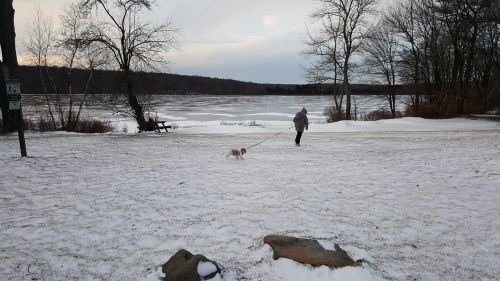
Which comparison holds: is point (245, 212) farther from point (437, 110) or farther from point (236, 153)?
point (437, 110)

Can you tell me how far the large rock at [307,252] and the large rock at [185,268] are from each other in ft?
3.34

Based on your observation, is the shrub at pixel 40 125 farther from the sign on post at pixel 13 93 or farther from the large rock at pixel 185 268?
the large rock at pixel 185 268

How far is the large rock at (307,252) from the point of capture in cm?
493

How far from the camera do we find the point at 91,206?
719 cm

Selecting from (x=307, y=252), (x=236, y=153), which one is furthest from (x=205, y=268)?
(x=236, y=153)

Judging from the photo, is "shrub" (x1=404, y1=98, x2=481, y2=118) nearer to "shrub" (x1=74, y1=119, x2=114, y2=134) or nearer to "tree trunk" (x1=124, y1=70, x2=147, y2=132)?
"tree trunk" (x1=124, y1=70, x2=147, y2=132)

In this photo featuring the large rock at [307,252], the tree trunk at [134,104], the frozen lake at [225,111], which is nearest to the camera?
the large rock at [307,252]

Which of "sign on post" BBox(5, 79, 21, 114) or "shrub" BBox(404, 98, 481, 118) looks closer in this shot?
"sign on post" BBox(5, 79, 21, 114)

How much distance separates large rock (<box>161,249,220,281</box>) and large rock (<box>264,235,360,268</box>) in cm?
102

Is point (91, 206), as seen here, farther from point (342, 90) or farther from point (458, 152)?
point (342, 90)

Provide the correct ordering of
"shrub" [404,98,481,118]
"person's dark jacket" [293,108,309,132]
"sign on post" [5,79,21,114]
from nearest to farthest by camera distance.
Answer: "sign on post" [5,79,21,114], "person's dark jacket" [293,108,309,132], "shrub" [404,98,481,118]

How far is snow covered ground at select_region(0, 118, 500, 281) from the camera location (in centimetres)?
500

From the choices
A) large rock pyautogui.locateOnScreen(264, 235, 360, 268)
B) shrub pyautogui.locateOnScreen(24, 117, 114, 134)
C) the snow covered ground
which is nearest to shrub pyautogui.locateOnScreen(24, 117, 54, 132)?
shrub pyautogui.locateOnScreen(24, 117, 114, 134)

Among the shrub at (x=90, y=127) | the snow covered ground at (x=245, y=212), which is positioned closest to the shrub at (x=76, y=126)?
the shrub at (x=90, y=127)
